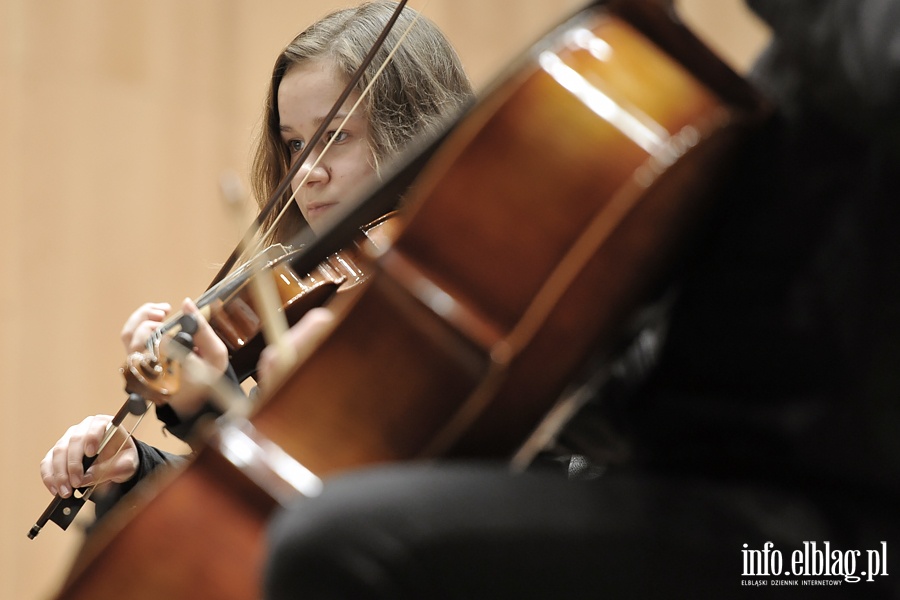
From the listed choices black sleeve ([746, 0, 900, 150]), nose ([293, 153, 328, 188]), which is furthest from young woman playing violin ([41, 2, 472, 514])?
black sleeve ([746, 0, 900, 150])

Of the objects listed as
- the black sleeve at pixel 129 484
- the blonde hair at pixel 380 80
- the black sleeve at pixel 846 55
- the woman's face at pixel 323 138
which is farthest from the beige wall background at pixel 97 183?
the black sleeve at pixel 846 55

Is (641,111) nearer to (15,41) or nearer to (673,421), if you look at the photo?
(673,421)

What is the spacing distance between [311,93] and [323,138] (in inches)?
3.1

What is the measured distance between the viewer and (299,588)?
43 cm

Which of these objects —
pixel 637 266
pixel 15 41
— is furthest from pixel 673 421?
pixel 15 41

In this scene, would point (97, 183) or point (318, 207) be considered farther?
point (97, 183)

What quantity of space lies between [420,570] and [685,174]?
238 mm

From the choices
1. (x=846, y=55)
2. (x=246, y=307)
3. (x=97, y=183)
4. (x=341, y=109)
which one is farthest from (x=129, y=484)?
(x=97, y=183)

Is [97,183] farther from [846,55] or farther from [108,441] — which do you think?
[846,55]

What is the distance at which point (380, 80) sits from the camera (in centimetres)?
129

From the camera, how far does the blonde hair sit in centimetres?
127

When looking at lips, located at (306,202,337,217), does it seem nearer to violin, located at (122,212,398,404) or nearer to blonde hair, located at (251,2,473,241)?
blonde hair, located at (251,2,473,241)

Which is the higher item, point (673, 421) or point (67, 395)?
point (67, 395)

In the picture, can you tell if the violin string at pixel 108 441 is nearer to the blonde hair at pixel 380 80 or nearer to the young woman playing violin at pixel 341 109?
the young woman playing violin at pixel 341 109
